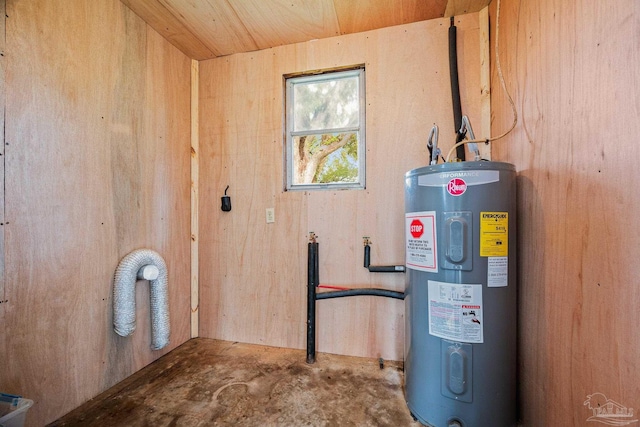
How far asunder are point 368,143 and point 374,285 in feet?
3.11

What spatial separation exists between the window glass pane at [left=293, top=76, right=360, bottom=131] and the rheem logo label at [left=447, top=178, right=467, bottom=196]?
0.93 meters

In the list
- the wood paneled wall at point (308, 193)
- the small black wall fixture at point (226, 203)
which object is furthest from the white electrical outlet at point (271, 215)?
the small black wall fixture at point (226, 203)

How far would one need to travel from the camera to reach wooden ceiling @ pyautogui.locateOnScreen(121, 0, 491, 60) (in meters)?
1.44

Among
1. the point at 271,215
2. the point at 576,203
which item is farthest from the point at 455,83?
the point at 271,215

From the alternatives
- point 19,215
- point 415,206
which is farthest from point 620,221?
point 19,215

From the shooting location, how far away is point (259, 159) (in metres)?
1.83

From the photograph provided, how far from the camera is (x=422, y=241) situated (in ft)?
3.53

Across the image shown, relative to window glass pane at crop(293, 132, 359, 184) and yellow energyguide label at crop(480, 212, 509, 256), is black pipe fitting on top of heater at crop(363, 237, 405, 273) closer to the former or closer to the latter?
window glass pane at crop(293, 132, 359, 184)

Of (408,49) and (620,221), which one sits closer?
(620,221)

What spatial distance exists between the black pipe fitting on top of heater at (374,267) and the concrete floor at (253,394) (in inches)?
23.3

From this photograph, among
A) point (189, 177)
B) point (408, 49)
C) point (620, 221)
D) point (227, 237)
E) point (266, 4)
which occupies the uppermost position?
point (266, 4)

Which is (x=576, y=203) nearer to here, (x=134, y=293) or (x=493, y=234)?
(x=493, y=234)

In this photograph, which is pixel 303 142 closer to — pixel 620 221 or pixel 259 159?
pixel 259 159

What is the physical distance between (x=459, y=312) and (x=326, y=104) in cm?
154
